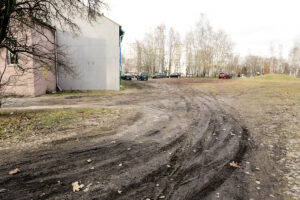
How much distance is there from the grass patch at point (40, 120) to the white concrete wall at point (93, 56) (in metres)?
10.4

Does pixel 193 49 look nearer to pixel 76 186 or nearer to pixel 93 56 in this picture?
pixel 93 56

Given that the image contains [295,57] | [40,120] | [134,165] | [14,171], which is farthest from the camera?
[295,57]

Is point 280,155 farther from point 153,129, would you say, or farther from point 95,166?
point 95,166

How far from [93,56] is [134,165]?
683 inches

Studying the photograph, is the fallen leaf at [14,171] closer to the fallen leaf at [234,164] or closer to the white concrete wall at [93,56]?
the fallen leaf at [234,164]

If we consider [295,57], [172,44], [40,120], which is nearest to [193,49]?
[172,44]

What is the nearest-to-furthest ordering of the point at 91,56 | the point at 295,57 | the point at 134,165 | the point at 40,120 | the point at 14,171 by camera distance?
the point at 14,171, the point at 134,165, the point at 40,120, the point at 91,56, the point at 295,57

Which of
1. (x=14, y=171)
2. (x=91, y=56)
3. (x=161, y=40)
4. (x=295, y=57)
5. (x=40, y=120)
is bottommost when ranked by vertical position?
(x=14, y=171)

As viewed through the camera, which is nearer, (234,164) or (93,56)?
(234,164)

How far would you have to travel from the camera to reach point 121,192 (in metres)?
3.24

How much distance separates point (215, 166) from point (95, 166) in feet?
8.98

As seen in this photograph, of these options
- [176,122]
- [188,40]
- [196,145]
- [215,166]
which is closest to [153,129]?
[176,122]

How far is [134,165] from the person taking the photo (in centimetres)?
423

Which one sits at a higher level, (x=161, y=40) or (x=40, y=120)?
(x=161, y=40)
